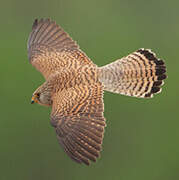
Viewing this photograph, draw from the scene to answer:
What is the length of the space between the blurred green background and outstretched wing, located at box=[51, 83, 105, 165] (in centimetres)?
1152

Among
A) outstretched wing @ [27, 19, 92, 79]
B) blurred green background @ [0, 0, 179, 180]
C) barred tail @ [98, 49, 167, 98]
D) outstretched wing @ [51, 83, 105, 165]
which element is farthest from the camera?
blurred green background @ [0, 0, 179, 180]

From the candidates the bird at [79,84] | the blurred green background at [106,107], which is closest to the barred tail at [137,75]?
the bird at [79,84]

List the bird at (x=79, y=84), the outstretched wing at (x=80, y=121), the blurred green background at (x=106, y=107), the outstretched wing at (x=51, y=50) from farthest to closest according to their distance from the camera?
the blurred green background at (x=106, y=107) → the outstretched wing at (x=51, y=50) → the bird at (x=79, y=84) → the outstretched wing at (x=80, y=121)

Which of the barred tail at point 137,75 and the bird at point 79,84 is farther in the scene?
the barred tail at point 137,75

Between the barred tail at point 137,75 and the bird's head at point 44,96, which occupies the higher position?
the barred tail at point 137,75

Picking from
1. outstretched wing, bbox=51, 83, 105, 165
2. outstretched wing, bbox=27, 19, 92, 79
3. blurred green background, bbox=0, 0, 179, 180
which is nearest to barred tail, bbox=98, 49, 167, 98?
outstretched wing, bbox=27, 19, 92, 79

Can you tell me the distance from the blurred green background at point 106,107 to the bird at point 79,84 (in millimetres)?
10067

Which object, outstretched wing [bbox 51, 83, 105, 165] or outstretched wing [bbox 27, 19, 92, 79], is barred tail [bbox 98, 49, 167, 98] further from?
outstretched wing [bbox 51, 83, 105, 165]

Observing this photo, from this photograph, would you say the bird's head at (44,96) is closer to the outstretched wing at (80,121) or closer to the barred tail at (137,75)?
the outstretched wing at (80,121)

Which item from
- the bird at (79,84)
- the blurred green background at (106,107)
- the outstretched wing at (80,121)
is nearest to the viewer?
the outstretched wing at (80,121)

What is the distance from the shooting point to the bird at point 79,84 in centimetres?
1048

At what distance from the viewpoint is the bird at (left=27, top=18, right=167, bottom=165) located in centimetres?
1048

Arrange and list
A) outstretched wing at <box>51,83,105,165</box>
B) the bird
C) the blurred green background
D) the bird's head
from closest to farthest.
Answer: outstretched wing at <box>51,83,105,165</box>, the bird, the bird's head, the blurred green background

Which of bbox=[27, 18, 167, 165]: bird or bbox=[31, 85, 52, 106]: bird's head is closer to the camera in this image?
bbox=[27, 18, 167, 165]: bird
